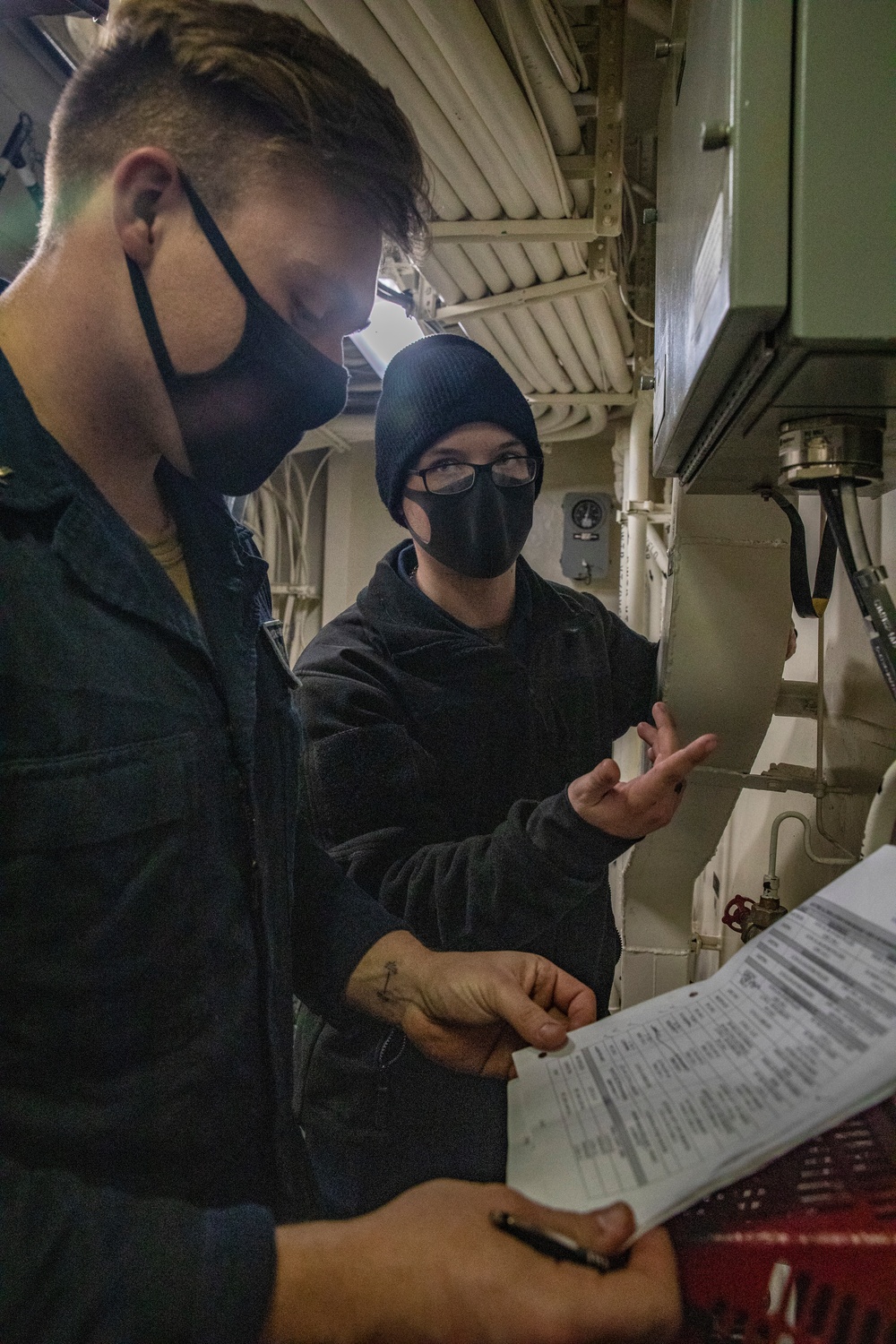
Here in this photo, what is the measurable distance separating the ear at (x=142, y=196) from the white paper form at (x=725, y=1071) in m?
0.76

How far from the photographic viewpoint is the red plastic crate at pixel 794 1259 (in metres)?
0.41

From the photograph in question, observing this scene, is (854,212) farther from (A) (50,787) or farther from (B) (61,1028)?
(B) (61,1028)

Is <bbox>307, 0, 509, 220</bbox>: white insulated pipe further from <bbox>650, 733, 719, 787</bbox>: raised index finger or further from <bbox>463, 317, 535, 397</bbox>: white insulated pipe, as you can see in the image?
<bbox>650, 733, 719, 787</bbox>: raised index finger

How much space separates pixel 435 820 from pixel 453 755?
0.10m

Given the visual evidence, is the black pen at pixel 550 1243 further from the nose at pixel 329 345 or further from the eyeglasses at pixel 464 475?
the eyeglasses at pixel 464 475

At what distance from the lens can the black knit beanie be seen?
116 cm

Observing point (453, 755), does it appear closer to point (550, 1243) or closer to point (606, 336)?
point (550, 1243)

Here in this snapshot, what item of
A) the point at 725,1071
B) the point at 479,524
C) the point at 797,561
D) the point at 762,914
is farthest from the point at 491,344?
the point at 725,1071

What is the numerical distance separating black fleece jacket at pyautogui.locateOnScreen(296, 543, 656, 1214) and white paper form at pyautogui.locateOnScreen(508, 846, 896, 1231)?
30cm

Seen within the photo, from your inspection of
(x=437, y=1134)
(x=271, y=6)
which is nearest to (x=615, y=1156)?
(x=437, y=1134)

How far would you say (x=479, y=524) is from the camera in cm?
115

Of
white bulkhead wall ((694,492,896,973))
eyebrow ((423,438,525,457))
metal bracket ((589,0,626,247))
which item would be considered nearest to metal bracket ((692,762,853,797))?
white bulkhead wall ((694,492,896,973))

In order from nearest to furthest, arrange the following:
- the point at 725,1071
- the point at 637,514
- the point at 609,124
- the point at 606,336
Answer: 1. the point at 725,1071
2. the point at 609,124
3. the point at 606,336
4. the point at 637,514

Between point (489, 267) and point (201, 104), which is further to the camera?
point (489, 267)
